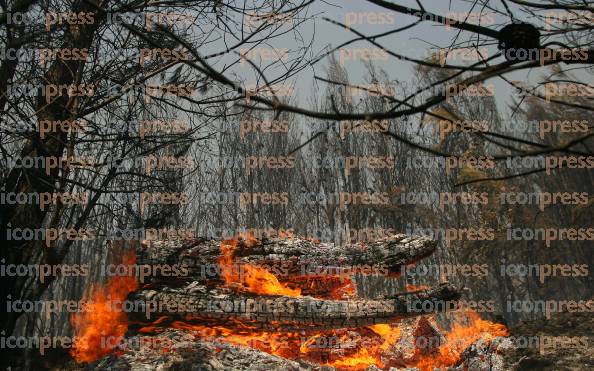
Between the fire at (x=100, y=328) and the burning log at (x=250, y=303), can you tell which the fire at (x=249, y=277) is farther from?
the fire at (x=100, y=328)

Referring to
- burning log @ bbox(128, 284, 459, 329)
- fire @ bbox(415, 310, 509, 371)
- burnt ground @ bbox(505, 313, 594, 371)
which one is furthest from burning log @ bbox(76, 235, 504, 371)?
fire @ bbox(415, 310, 509, 371)

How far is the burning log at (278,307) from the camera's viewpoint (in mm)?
6254

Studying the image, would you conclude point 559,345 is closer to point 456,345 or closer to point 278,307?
point 456,345

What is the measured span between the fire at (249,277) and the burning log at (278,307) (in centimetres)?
21

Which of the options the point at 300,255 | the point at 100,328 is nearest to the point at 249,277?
the point at 300,255

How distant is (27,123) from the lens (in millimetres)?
4027

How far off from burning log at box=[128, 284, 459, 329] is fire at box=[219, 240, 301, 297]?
0.21 metres

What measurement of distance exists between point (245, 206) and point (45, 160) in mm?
16326

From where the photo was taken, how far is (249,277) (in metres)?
6.75

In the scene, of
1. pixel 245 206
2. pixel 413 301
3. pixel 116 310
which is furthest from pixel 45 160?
pixel 245 206

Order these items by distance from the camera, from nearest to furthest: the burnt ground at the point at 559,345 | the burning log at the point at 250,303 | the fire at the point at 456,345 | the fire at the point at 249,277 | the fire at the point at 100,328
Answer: the burning log at the point at 250,303 < the fire at the point at 100,328 < the fire at the point at 249,277 < the burnt ground at the point at 559,345 < the fire at the point at 456,345

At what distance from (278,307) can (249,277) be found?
650mm

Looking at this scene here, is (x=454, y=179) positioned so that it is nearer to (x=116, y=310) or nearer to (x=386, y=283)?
(x=386, y=283)

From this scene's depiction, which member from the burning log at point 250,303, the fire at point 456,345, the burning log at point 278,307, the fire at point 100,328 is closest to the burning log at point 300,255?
the burning log at point 250,303
